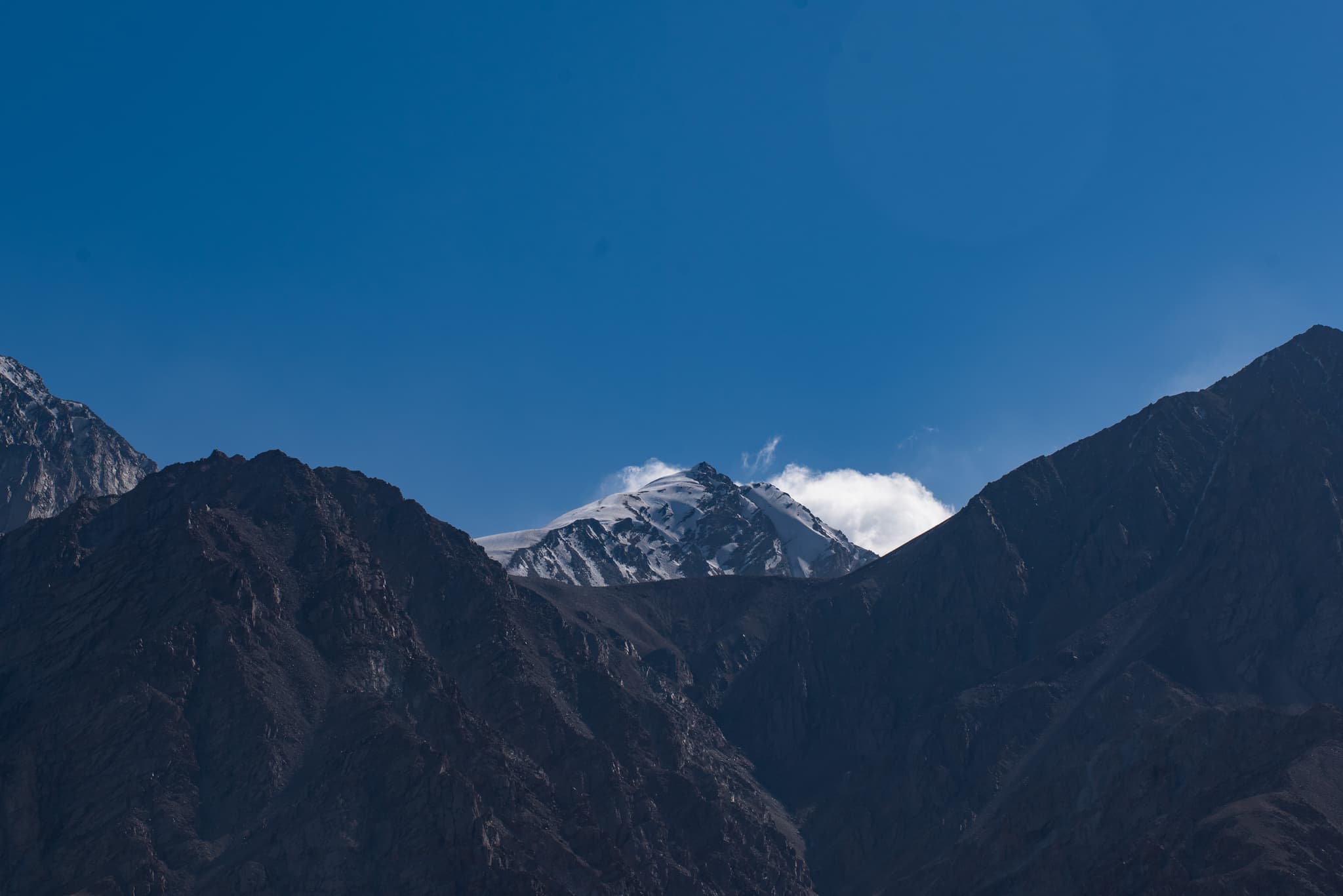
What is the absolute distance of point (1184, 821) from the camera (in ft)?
429

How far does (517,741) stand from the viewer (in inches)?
6708

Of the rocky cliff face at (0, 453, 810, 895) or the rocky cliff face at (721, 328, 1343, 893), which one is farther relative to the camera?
the rocky cliff face at (0, 453, 810, 895)

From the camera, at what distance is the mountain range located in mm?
128875

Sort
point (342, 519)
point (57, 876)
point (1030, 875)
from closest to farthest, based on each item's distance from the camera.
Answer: point (57, 876), point (1030, 875), point (342, 519)

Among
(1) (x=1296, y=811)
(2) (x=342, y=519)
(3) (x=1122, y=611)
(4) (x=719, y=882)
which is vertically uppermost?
(2) (x=342, y=519)

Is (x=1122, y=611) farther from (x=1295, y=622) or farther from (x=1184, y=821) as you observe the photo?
(x=1184, y=821)

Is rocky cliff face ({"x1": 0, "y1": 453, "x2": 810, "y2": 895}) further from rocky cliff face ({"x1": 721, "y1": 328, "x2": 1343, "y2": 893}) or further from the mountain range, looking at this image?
rocky cliff face ({"x1": 721, "y1": 328, "x2": 1343, "y2": 893})

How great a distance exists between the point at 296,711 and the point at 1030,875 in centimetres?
8307

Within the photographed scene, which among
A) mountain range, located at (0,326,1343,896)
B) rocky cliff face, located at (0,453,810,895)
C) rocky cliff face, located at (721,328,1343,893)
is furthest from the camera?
rocky cliff face, located at (0,453,810,895)

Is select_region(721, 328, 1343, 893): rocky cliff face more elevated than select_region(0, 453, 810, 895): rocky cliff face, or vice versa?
select_region(0, 453, 810, 895): rocky cliff face

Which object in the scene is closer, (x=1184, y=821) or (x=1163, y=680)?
(x=1184, y=821)

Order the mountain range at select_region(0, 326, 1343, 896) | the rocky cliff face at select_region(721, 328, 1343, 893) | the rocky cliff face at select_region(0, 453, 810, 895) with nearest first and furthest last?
1. the rocky cliff face at select_region(721, 328, 1343, 893)
2. the mountain range at select_region(0, 326, 1343, 896)
3. the rocky cliff face at select_region(0, 453, 810, 895)

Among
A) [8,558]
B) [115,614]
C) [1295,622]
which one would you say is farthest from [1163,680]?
[8,558]

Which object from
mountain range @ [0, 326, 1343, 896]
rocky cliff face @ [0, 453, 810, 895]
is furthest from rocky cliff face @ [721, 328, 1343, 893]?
rocky cliff face @ [0, 453, 810, 895]
